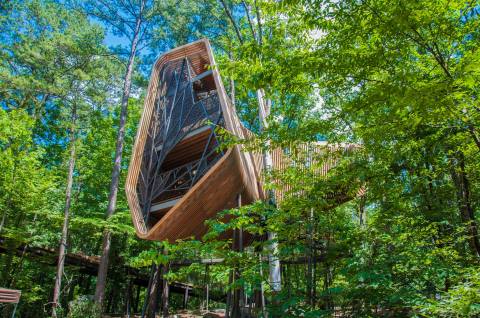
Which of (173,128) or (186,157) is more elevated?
(173,128)

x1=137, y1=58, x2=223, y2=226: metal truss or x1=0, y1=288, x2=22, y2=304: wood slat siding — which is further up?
x1=137, y1=58, x2=223, y2=226: metal truss

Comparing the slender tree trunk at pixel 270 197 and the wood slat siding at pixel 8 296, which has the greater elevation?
the slender tree trunk at pixel 270 197

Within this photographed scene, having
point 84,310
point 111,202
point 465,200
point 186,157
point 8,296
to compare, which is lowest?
point 84,310

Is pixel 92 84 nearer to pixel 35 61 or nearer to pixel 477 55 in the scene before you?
pixel 35 61

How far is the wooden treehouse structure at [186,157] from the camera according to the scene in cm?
787

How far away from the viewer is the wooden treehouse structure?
25.8ft

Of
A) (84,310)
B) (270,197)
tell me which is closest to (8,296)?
(84,310)

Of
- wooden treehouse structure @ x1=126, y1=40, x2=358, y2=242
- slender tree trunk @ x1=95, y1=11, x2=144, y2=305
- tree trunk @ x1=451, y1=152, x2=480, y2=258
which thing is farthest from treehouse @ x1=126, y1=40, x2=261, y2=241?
tree trunk @ x1=451, y1=152, x2=480, y2=258

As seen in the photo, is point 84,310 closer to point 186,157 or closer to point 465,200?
point 186,157

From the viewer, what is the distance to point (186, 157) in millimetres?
10695

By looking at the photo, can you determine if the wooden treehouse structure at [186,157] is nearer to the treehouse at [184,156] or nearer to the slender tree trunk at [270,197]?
the treehouse at [184,156]

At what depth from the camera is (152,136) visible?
10.3 metres

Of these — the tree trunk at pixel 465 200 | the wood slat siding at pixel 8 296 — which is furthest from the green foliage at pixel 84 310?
the tree trunk at pixel 465 200

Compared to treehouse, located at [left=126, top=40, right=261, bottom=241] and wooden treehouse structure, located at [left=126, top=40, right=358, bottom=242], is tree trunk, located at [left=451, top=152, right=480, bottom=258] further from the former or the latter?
treehouse, located at [left=126, top=40, right=261, bottom=241]
